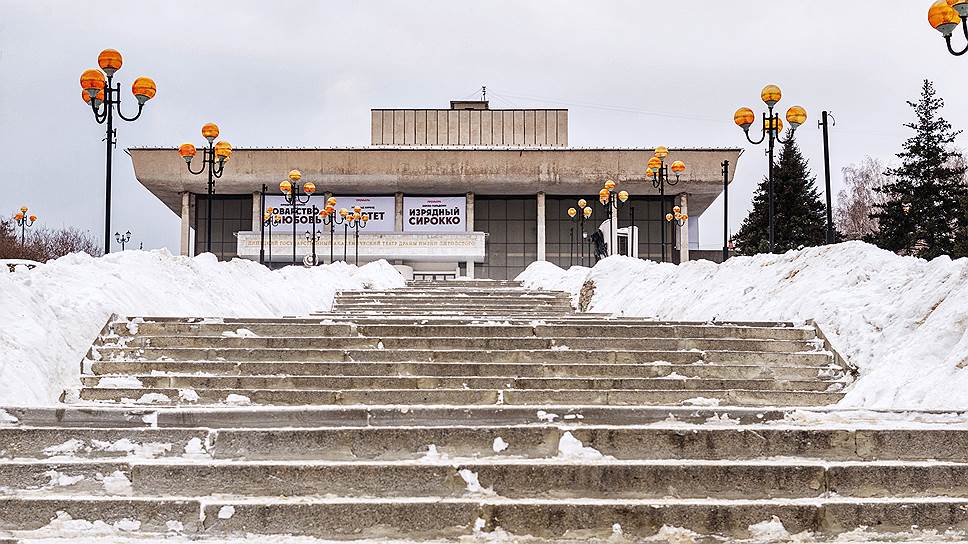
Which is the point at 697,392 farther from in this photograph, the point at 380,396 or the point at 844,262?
the point at 844,262

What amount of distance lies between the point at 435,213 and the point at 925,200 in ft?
98.2

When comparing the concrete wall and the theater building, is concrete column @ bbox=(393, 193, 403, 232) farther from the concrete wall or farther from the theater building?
the concrete wall

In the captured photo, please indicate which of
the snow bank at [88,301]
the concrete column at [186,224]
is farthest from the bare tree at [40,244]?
the snow bank at [88,301]

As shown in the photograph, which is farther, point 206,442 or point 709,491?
point 206,442

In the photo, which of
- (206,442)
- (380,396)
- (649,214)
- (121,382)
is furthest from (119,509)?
(649,214)

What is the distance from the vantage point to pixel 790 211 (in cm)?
4838

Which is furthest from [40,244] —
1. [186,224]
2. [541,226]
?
[541,226]

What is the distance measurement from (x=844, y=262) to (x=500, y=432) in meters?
6.88

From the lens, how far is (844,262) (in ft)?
34.5

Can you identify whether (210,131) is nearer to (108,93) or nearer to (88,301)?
(108,93)

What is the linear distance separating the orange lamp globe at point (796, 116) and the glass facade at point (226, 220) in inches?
1940

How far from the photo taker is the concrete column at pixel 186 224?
5797 cm

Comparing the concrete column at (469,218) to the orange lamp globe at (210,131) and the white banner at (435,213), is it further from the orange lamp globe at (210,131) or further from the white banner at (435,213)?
the orange lamp globe at (210,131)

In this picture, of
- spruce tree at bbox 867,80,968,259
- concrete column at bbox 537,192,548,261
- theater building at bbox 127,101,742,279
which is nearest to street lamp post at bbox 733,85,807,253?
spruce tree at bbox 867,80,968,259
